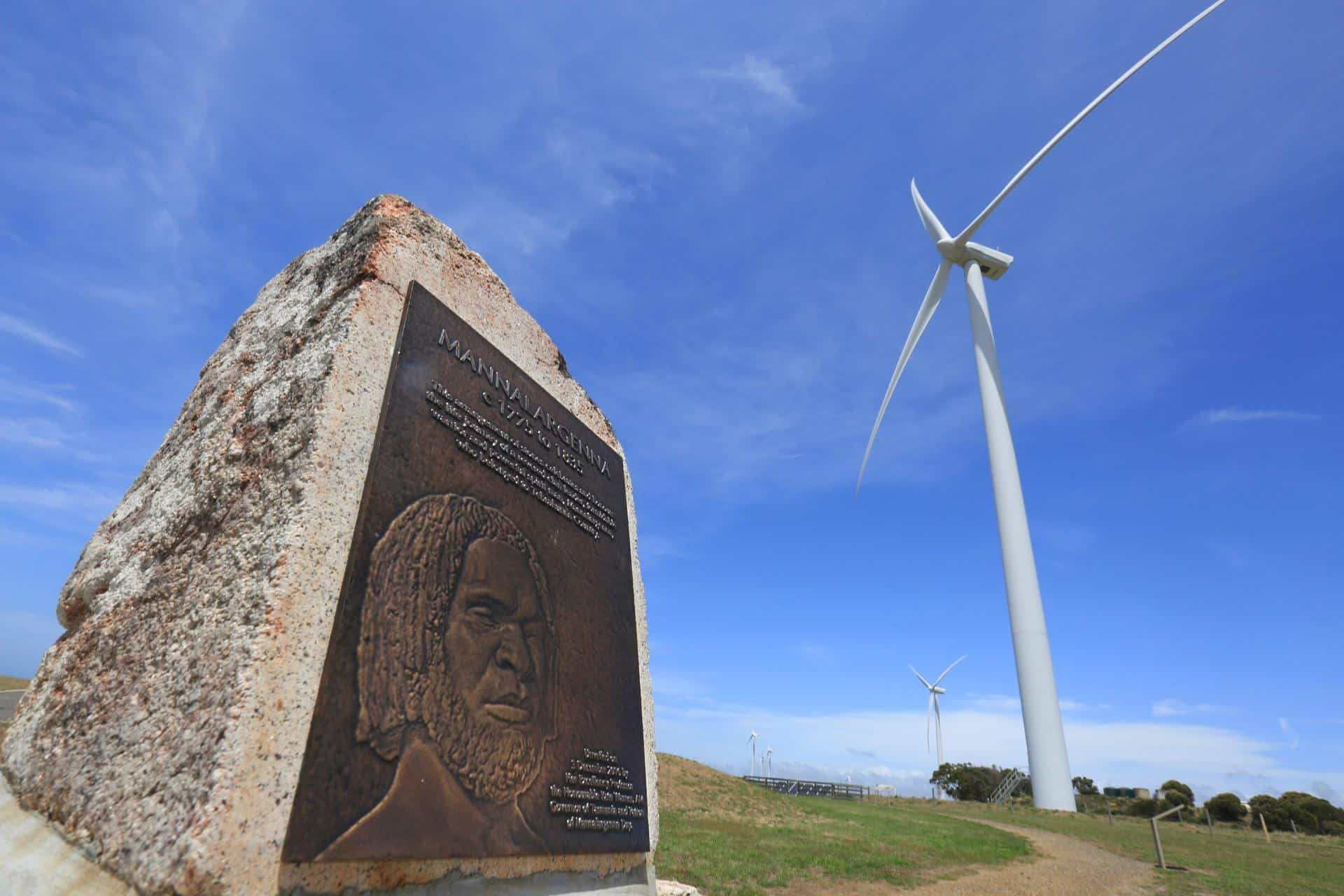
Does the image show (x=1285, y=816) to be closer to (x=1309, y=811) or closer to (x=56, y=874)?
(x=1309, y=811)

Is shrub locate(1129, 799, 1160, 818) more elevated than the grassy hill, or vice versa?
the grassy hill

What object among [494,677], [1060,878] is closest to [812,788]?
[1060,878]

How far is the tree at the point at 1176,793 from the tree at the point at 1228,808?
3.26 m

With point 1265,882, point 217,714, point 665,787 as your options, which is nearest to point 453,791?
point 217,714

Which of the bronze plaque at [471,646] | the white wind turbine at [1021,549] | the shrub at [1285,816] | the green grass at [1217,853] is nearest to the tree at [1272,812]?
the shrub at [1285,816]

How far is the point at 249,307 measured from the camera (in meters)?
4.37

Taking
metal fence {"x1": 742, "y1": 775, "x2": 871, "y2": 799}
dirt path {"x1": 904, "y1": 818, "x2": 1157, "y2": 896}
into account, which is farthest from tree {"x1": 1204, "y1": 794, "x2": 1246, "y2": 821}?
dirt path {"x1": 904, "y1": 818, "x2": 1157, "y2": 896}

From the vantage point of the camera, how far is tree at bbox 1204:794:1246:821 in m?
39.3

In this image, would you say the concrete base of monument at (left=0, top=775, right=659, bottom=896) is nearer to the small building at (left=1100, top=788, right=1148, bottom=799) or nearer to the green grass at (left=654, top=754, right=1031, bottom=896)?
the green grass at (left=654, top=754, right=1031, bottom=896)

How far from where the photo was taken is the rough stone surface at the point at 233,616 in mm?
2041

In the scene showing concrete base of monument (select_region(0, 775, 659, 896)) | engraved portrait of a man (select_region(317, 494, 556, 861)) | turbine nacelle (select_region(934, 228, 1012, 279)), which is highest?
turbine nacelle (select_region(934, 228, 1012, 279))

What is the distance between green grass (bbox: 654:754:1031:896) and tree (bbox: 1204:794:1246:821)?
1063 inches

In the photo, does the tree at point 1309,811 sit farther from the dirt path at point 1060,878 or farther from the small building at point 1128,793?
the dirt path at point 1060,878

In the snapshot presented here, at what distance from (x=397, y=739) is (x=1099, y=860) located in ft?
62.5
